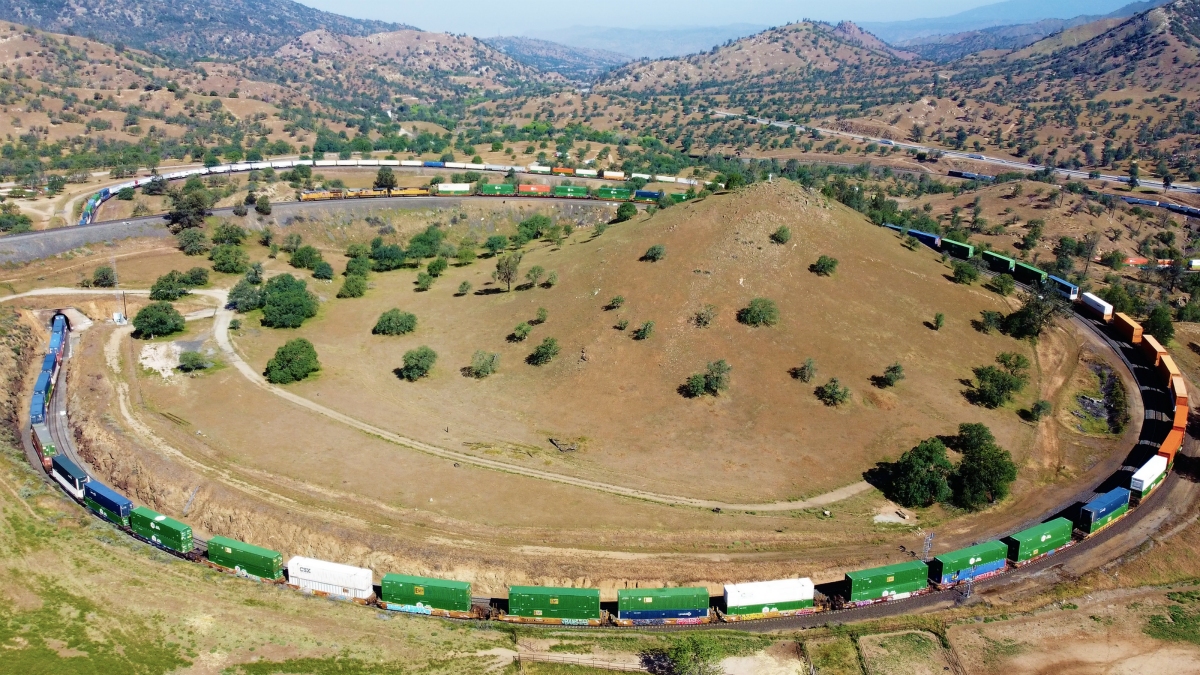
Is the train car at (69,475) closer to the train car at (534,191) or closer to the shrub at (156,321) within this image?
the shrub at (156,321)

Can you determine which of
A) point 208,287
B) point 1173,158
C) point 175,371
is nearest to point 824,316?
point 175,371

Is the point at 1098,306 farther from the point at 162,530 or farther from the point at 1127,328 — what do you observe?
the point at 162,530

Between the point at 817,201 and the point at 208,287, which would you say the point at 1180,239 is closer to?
the point at 817,201

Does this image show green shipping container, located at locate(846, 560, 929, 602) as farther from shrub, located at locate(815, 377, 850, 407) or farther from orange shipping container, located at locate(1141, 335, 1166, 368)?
orange shipping container, located at locate(1141, 335, 1166, 368)

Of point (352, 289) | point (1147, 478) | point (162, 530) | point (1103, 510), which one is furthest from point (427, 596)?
point (352, 289)

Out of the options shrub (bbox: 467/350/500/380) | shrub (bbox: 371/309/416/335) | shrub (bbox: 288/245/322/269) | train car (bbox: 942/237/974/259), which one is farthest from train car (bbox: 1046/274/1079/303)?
shrub (bbox: 288/245/322/269)

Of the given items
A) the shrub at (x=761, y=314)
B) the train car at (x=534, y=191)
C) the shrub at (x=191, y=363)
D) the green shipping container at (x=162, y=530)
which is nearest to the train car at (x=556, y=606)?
the green shipping container at (x=162, y=530)
